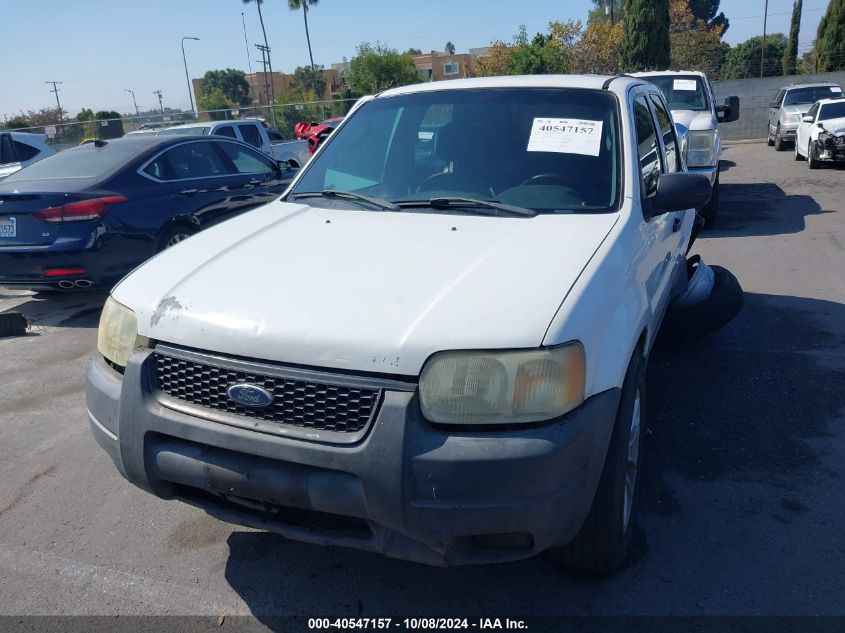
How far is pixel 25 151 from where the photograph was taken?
13.0 m

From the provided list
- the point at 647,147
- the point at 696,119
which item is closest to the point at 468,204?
the point at 647,147

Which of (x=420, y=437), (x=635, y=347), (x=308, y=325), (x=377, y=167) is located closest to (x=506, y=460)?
(x=420, y=437)

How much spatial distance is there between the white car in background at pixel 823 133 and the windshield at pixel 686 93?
5.08 metres

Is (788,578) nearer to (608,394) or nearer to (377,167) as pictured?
(608,394)

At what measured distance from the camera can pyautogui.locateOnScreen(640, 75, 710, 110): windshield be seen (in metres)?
11.0

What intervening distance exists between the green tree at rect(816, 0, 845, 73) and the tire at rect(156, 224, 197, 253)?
33.2 m

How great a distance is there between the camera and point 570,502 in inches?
88.0

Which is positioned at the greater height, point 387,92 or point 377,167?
point 387,92

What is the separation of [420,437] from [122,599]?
1.52 m

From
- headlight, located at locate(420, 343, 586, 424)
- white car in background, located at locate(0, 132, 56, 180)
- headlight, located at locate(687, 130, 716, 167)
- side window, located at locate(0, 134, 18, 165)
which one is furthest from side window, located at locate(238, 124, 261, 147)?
headlight, located at locate(420, 343, 586, 424)

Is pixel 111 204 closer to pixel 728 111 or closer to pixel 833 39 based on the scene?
pixel 728 111

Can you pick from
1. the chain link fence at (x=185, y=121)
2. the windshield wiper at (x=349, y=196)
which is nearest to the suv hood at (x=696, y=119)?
the windshield wiper at (x=349, y=196)

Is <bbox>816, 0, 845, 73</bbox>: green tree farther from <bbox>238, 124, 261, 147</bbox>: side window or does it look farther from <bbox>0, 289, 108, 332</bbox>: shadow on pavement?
<bbox>0, 289, 108, 332</bbox>: shadow on pavement

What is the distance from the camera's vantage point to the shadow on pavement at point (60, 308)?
682cm
